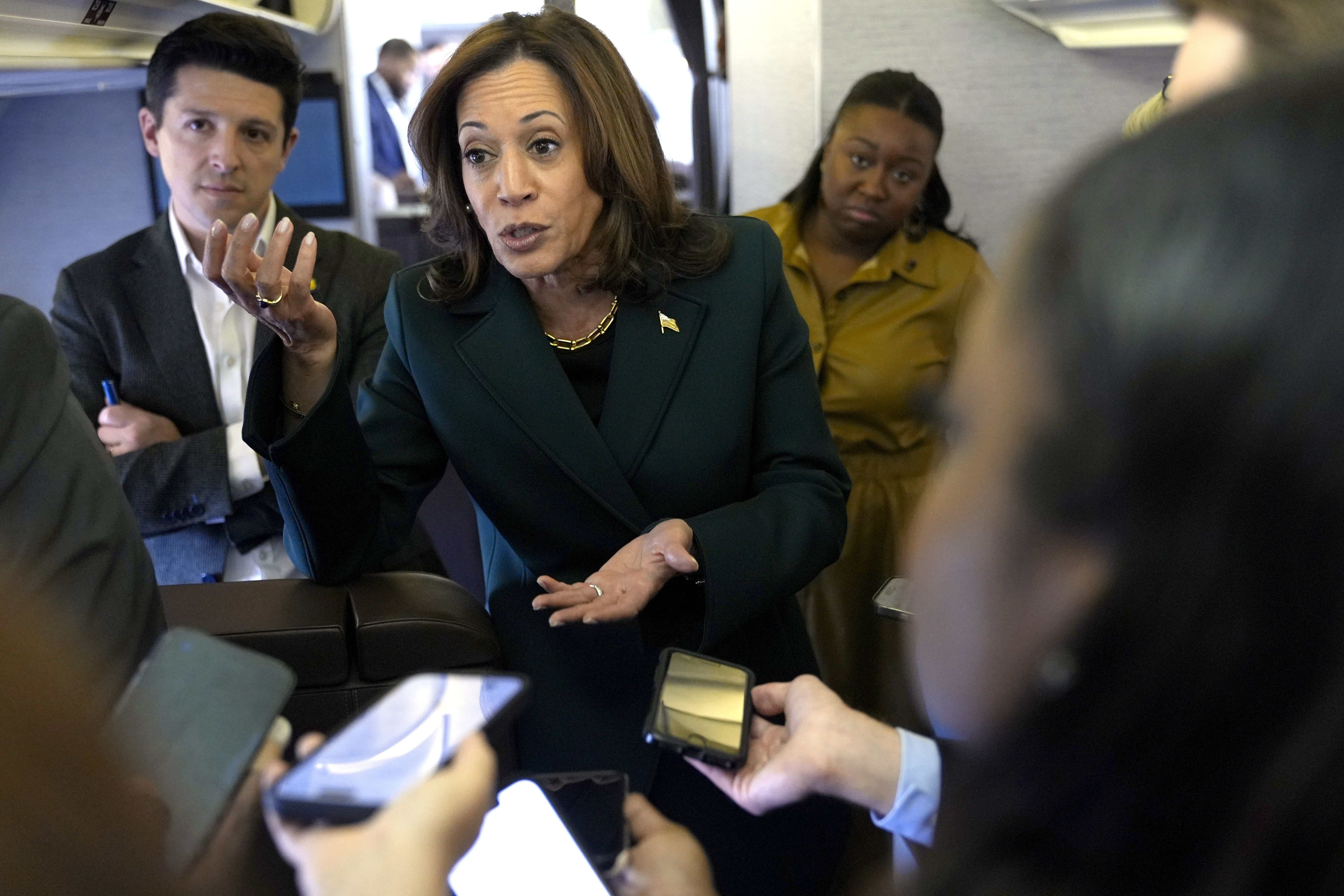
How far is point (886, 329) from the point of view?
269 centimetres

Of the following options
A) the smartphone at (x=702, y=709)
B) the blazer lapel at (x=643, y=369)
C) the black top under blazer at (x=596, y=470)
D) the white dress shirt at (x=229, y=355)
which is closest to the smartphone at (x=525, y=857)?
the smartphone at (x=702, y=709)

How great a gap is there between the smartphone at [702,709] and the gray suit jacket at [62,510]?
611 mm

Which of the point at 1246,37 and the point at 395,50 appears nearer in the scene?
the point at 1246,37

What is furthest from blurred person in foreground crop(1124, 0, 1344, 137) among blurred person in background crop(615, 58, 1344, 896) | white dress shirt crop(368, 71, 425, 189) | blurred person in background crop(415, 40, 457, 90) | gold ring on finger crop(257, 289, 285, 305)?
white dress shirt crop(368, 71, 425, 189)

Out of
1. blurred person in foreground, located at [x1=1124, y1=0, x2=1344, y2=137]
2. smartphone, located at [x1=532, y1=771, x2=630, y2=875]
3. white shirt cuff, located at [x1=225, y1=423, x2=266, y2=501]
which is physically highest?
blurred person in foreground, located at [x1=1124, y1=0, x2=1344, y2=137]

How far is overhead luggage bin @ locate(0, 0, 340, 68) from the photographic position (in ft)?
7.18

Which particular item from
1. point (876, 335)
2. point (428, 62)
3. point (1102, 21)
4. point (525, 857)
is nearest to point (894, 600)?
point (525, 857)

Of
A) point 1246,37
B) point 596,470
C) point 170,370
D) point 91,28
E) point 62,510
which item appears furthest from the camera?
point 91,28

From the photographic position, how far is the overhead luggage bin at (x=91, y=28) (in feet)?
7.18

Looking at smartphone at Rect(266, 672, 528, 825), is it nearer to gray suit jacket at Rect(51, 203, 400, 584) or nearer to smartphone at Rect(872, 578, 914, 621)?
smartphone at Rect(872, 578, 914, 621)

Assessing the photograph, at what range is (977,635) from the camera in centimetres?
60

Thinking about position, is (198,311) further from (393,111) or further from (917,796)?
(393,111)

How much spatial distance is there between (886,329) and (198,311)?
1.61 meters

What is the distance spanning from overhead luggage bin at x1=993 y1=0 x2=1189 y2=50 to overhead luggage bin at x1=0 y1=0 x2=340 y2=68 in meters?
2.14
